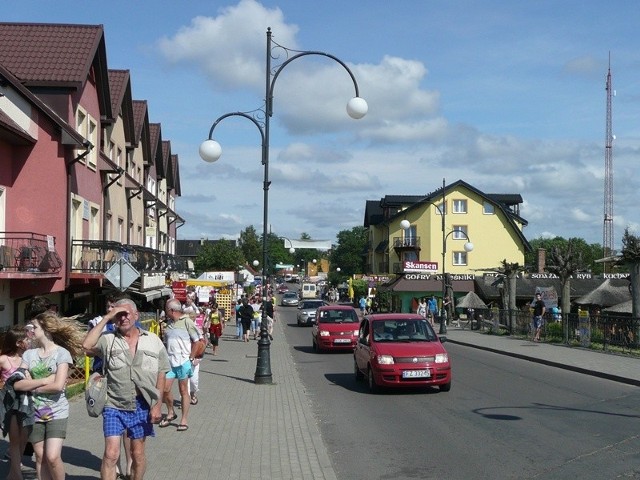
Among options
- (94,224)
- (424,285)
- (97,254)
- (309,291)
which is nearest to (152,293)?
(94,224)

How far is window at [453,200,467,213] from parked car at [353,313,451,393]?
5783 centimetres

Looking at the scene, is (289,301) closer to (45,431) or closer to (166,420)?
(166,420)

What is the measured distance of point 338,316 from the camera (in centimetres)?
2892

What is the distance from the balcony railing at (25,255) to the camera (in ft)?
55.1

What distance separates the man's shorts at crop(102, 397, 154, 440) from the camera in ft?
22.9

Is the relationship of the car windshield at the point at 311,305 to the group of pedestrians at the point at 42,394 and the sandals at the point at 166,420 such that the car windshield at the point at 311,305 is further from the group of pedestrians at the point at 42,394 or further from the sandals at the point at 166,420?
the group of pedestrians at the point at 42,394

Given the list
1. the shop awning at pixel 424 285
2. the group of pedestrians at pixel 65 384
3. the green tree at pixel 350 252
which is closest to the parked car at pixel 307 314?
the shop awning at pixel 424 285

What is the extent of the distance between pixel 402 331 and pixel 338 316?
12.1m

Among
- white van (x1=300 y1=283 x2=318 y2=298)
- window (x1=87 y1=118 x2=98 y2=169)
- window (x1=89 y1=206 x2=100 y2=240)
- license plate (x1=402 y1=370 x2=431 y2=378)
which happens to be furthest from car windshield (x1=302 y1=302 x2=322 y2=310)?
white van (x1=300 y1=283 x2=318 y2=298)

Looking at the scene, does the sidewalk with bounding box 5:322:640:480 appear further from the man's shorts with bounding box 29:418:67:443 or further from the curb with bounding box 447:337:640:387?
the man's shorts with bounding box 29:418:67:443

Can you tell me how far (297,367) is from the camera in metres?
22.6

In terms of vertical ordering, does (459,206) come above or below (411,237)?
above

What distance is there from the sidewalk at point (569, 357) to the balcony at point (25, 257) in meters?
12.8

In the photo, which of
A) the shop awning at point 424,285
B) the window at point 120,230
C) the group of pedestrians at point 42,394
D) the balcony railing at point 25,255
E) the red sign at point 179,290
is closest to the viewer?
the group of pedestrians at point 42,394
